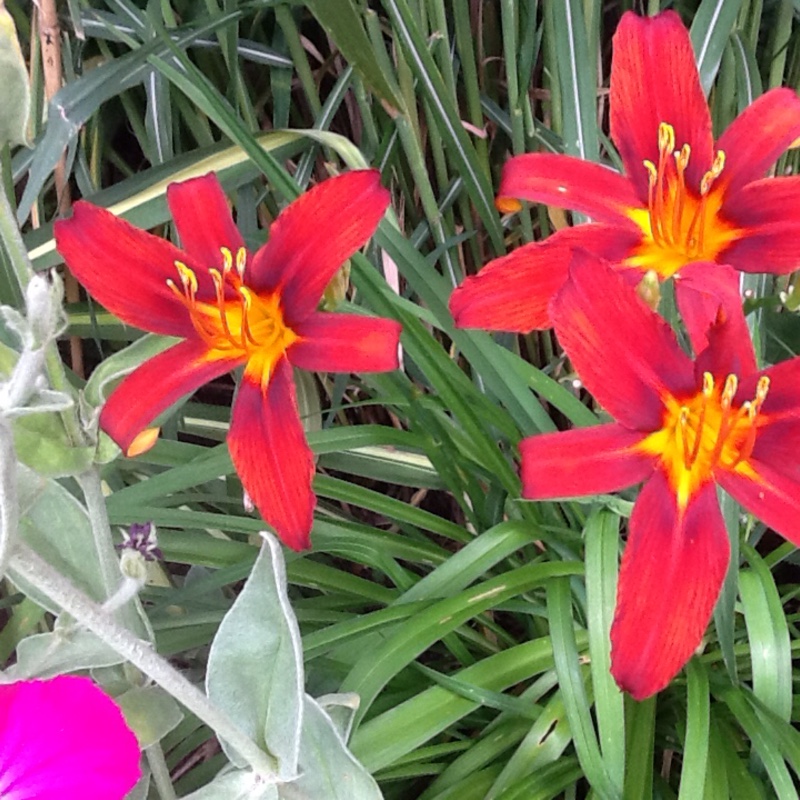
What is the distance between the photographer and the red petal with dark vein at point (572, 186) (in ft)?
1.48

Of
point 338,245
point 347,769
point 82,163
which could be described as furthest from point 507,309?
point 82,163

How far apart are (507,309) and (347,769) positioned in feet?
0.72

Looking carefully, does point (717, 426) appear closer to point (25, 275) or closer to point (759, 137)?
point (759, 137)

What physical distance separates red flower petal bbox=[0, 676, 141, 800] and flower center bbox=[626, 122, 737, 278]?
0.32 m

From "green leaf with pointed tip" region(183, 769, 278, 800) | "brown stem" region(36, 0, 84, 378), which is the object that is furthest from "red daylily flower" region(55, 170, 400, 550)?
"brown stem" region(36, 0, 84, 378)

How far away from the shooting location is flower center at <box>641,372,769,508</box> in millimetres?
382

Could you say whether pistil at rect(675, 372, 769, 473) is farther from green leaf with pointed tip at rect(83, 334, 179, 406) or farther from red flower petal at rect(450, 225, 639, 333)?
green leaf with pointed tip at rect(83, 334, 179, 406)

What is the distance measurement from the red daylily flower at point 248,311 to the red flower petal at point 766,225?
18 centimetres

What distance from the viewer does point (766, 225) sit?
0.43 m

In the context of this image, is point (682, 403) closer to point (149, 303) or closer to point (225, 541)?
point (149, 303)

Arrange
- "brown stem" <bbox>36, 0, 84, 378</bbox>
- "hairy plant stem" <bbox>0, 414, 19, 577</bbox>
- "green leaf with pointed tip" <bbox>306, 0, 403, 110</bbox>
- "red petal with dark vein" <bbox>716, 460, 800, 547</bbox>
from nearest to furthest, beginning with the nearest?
"hairy plant stem" <bbox>0, 414, 19, 577</bbox>, "red petal with dark vein" <bbox>716, 460, 800, 547</bbox>, "green leaf with pointed tip" <bbox>306, 0, 403, 110</bbox>, "brown stem" <bbox>36, 0, 84, 378</bbox>

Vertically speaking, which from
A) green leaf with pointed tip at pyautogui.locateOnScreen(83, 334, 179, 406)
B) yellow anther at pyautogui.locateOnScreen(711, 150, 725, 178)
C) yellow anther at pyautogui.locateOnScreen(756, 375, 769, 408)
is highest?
yellow anther at pyautogui.locateOnScreen(711, 150, 725, 178)

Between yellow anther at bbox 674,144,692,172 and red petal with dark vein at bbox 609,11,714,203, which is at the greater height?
red petal with dark vein at bbox 609,11,714,203

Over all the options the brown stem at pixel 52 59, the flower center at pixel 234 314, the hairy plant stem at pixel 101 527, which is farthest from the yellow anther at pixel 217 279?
the brown stem at pixel 52 59
